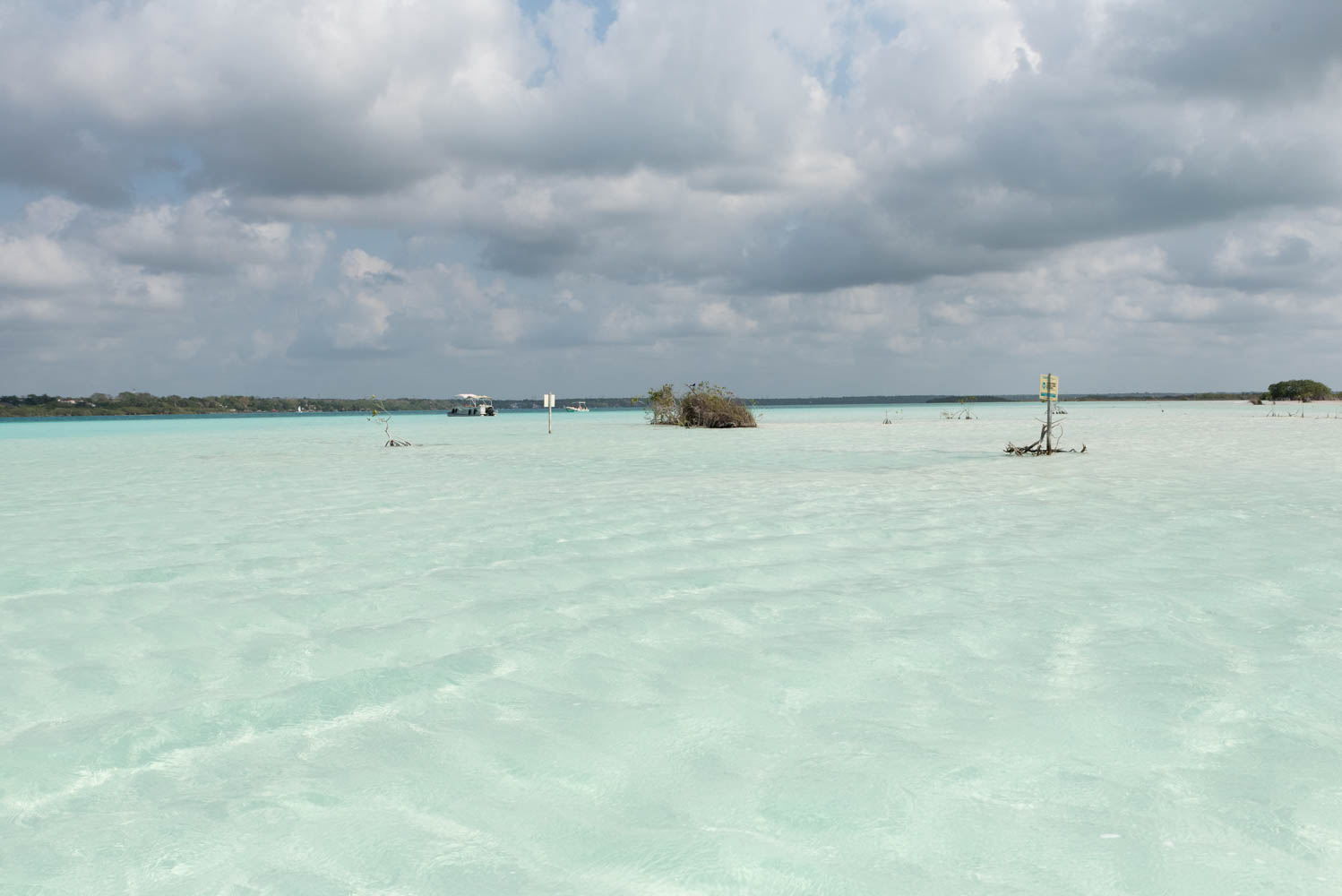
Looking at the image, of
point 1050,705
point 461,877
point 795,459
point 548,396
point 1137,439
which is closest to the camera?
point 461,877

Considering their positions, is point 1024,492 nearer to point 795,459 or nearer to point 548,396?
point 795,459

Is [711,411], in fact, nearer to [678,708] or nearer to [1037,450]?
[1037,450]

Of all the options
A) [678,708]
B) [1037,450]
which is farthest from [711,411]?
[678,708]

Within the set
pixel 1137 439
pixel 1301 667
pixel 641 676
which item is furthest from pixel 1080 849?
pixel 1137 439

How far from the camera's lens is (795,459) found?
947 inches

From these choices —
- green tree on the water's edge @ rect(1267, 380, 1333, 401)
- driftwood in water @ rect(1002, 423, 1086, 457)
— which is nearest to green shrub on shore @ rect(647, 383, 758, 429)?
driftwood in water @ rect(1002, 423, 1086, 457)

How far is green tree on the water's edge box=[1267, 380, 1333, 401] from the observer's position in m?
110

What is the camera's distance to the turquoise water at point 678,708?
3285 mm

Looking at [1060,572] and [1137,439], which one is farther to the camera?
[1137,439]

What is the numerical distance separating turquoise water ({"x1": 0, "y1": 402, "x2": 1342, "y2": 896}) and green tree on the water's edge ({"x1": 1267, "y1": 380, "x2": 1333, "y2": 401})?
122 meters

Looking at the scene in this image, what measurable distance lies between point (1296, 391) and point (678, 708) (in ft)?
430

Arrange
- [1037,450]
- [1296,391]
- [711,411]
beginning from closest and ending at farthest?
[1037,450]
[711,411]
[1296,391]

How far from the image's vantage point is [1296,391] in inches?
4272

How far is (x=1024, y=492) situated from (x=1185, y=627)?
909 cm
